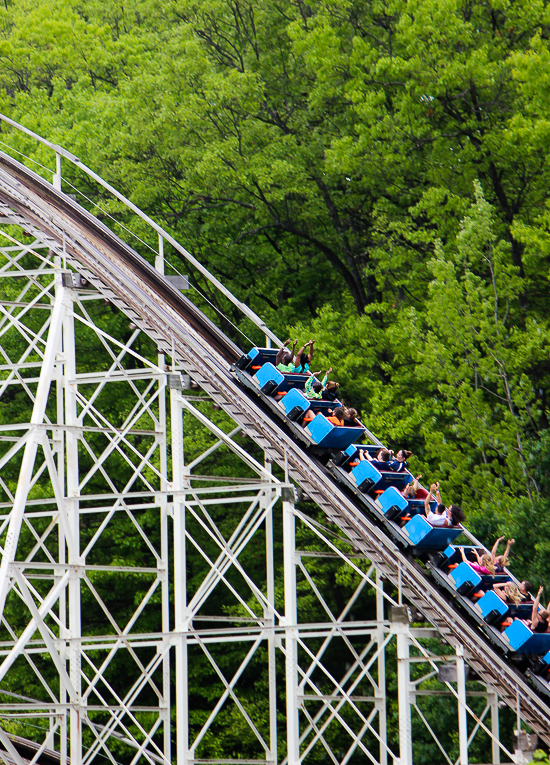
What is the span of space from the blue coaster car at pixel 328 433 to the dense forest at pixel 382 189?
13.4ft

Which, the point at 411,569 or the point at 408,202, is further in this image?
the point at 408,202

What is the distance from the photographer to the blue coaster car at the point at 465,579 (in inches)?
645

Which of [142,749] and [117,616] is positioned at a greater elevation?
[117,616]

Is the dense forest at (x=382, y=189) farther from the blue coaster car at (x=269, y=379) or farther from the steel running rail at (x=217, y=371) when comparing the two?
the blue coaster car at (x=269, y=379)

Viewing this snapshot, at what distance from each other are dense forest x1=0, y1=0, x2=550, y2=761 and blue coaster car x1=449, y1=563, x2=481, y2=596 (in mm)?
4192

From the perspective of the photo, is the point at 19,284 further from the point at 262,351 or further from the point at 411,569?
the point at 411,569

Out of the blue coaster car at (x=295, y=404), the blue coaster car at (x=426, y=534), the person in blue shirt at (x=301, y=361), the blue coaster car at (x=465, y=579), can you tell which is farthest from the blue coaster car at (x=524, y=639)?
the person in blue shirt at (x=301, y=361)

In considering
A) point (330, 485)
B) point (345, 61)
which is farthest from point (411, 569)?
point (345, 61)

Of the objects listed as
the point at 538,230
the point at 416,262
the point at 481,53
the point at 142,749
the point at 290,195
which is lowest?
the point at 142,749

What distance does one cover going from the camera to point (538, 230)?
23344 millimetres

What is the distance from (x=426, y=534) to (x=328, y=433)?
243 cm

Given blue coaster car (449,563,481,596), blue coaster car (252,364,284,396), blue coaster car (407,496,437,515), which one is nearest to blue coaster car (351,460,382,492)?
blue coaster car (407,496,437,515)

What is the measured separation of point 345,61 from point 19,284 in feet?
32.4

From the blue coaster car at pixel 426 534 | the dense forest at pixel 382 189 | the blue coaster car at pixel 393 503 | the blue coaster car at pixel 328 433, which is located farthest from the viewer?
the dense forest at pixel 382 189
